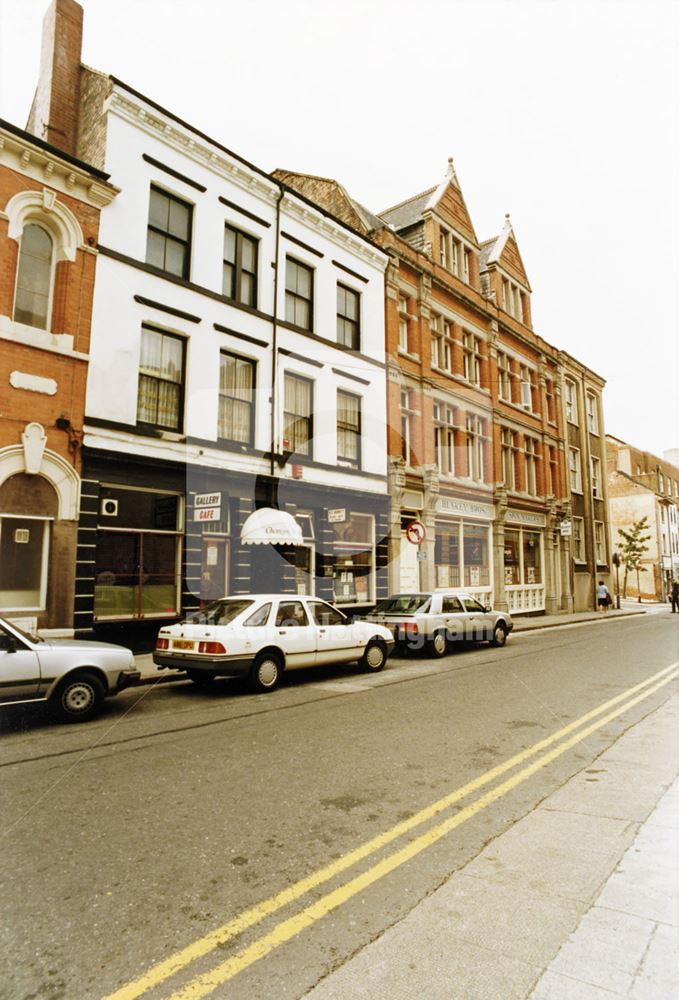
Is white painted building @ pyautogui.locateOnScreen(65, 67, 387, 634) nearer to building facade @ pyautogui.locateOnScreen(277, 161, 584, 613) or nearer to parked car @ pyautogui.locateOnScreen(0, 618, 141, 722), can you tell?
building facade @ pyautogui.locateOnScreen(277, 161, 584, 613)

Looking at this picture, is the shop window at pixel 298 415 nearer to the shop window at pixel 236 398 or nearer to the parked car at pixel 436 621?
the shop window at pixel 236 398

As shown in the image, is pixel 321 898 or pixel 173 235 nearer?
pixel 321 898

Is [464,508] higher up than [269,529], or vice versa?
[464,508]

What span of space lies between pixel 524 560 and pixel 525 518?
2.01 metres

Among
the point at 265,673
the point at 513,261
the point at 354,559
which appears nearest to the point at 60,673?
the point at 265,673

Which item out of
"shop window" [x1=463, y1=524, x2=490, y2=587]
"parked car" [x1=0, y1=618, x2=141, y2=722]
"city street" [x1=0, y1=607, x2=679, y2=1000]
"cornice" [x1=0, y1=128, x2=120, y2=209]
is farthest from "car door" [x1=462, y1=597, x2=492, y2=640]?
"cornice" [x1=0, y1=128, x2=120, y2=209]

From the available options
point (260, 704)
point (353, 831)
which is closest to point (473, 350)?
point (260, 704)

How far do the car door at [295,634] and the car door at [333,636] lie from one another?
173 millimetres

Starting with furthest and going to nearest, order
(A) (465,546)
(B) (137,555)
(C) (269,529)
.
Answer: (A) (465,546) < (C) (269,529) < (B) (137,555)

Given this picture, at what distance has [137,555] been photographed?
45.1 feet

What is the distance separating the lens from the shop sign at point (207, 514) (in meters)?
13.8

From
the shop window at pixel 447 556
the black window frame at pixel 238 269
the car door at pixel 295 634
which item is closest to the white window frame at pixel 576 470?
the shop window at pixel 447 556

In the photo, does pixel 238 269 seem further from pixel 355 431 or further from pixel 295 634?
pixel 295 634

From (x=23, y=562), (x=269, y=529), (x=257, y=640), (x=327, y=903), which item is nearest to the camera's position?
(x=327, y=903)
